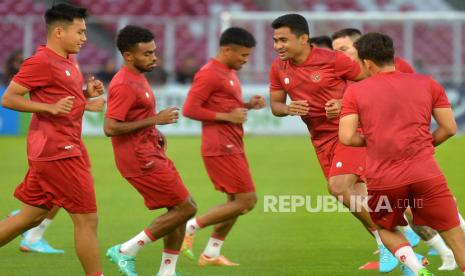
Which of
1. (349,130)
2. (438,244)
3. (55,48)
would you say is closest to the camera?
(349,130)

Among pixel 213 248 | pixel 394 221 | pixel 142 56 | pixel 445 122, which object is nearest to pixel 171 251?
pixel 213 248

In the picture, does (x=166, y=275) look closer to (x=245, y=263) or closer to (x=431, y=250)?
(x=245, y=263)

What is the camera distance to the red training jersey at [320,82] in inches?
389

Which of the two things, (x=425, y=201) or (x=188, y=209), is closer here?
(x=425, y=201)

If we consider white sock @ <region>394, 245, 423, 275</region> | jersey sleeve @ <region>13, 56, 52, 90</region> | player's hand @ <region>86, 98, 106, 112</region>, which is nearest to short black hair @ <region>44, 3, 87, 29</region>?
jersey sleeve @ <region>13, 56, 52, 90</region>

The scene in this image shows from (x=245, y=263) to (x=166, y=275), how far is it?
3.95ft

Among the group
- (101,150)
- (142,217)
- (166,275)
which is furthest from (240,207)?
(101,150)

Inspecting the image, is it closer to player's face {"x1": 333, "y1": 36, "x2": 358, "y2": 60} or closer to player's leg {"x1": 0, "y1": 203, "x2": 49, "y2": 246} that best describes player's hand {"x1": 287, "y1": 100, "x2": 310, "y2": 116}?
player's face {"x1": 333, "y1": 36, "x2": 358, "y2": 60}

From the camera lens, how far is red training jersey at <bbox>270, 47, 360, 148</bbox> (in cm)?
988

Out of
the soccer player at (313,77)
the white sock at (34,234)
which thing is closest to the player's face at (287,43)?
the soccer player at (313,77)

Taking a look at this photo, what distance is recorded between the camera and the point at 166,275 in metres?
9.34

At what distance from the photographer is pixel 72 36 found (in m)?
8.46

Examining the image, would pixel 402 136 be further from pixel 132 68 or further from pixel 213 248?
pixel 213 248

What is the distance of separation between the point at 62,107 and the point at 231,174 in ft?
10.4
